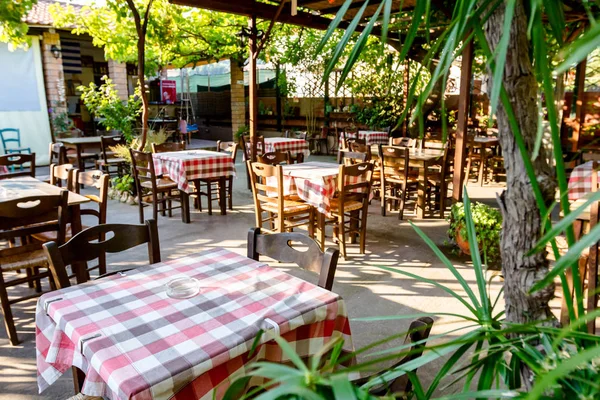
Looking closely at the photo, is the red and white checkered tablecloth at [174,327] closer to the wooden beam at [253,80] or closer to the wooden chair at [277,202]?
the wooden chair at [277,202]

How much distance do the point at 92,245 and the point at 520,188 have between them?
1.77m

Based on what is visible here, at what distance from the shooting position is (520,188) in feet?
3.05

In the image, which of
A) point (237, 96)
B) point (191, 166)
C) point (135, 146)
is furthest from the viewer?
point (237, 96)

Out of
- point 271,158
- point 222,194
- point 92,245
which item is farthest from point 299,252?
point 222,194

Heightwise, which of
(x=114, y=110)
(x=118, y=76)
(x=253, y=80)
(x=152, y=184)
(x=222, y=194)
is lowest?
(x=222, y=194)

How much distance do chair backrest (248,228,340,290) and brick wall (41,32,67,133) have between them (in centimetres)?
985

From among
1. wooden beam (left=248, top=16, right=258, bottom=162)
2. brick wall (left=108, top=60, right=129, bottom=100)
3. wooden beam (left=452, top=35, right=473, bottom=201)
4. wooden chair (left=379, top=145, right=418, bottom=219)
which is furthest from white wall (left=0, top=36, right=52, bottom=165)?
wooden beam (left=452, top=35, right=473, bottom=201)

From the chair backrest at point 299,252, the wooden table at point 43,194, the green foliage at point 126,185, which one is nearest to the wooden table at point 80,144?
the green foliage at point 126,185

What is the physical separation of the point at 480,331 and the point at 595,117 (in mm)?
9567

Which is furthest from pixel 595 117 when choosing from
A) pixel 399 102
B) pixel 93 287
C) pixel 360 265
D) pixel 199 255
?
pixel 93 287

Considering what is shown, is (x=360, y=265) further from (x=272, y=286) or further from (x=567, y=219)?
(x=567, y=219)

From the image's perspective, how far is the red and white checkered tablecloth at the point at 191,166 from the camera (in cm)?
542

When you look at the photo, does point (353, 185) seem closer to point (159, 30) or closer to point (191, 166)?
point (191, 166)

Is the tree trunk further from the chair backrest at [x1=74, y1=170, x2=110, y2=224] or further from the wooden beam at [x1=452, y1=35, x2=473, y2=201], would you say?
the wooden beam at [x1=452, y1=35, x2=473, y2=201]
